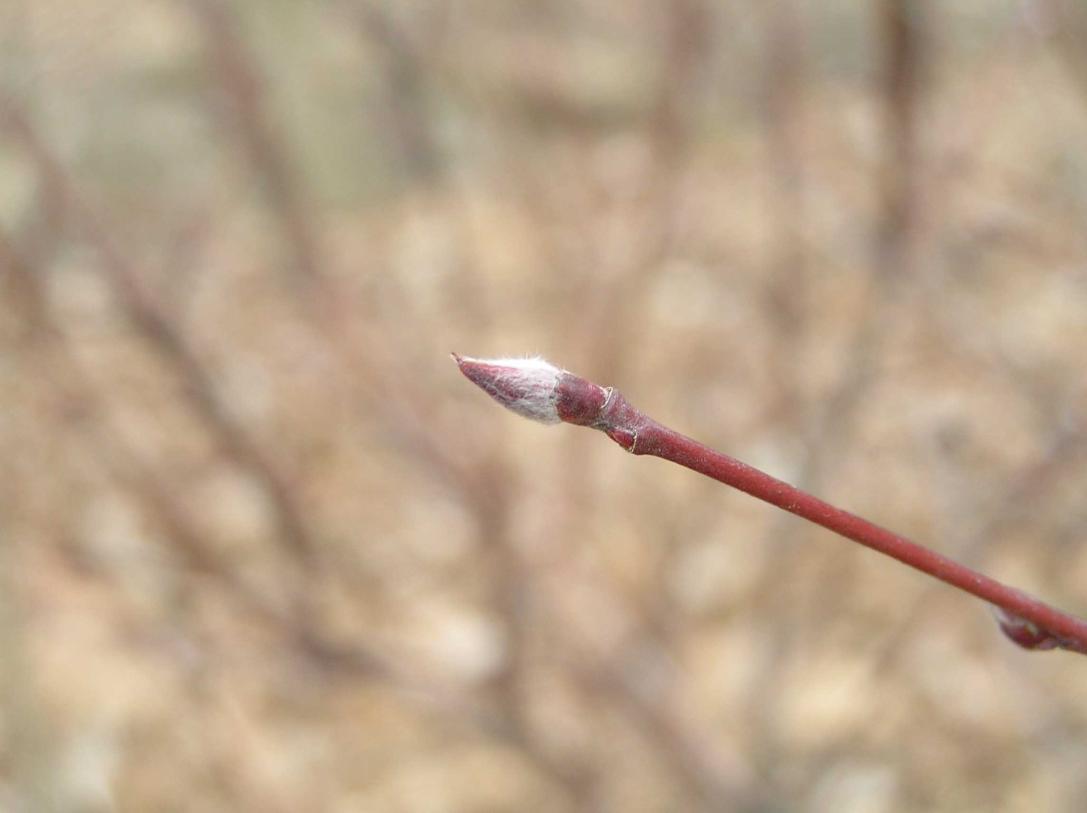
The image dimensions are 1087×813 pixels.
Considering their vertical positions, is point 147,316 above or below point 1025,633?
above

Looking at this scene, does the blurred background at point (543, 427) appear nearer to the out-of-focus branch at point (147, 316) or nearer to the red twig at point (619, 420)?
the out-of-focus branch at point (147, 316)

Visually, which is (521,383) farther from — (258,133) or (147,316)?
(258,133)

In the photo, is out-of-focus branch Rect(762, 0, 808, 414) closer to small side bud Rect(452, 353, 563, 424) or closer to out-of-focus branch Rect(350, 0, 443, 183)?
out-of-focus branch Rect(350, 0, 443, 183)

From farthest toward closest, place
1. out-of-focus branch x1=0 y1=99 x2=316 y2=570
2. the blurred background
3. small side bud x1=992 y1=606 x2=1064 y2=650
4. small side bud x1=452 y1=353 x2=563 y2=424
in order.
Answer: the blurred background → out-of-focus branch x1=0 y1=99 x2=316 y2=570 → small side bud x1=992 y1=606 x2=1064 y2=650 → small side bud x1=452 y1=353 x2=563 y2=424

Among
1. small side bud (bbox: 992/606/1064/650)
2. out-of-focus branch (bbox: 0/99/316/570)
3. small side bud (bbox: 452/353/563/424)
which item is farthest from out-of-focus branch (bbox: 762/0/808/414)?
small side bud (bbox: 452/353/563/424)

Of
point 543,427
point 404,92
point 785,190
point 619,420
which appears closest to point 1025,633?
point 619,420

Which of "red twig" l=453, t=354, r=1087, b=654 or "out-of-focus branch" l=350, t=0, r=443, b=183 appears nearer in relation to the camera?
"red twig" l=453, t=354, r=1087, b=654

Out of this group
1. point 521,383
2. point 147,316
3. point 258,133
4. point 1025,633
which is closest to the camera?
point 521,383

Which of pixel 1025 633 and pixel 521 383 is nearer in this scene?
pixel 521 383

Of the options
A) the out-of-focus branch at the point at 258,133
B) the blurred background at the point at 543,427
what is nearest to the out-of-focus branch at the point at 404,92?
the blurred background at the point at 543,427
